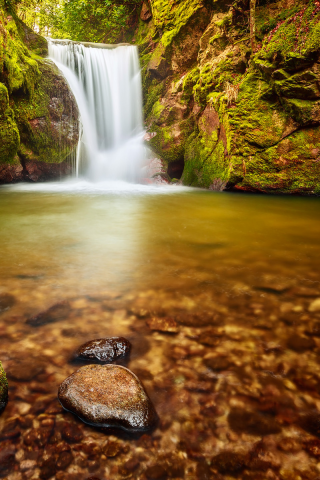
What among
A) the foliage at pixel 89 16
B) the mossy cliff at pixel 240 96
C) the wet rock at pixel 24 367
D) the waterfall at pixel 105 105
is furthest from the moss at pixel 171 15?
the wet rock at pixel 24 367

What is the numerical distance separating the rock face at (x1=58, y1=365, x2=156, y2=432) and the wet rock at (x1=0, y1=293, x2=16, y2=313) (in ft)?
3.78

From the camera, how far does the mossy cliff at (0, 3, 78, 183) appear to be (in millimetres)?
9977

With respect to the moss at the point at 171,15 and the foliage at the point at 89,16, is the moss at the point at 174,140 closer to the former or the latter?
the moss at the point at 171,15

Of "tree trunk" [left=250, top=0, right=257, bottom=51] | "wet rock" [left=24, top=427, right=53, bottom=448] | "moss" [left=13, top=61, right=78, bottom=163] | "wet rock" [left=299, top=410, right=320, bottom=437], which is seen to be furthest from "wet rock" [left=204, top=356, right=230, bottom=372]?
"moss" [left=13, top=61, right=78, bottom=163]

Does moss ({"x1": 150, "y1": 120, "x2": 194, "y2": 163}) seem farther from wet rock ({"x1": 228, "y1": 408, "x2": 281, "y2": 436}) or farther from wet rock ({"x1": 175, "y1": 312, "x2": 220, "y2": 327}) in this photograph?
wet rock ({"x1": 228, "y1": 408, "x2": 281, "y2": 436})

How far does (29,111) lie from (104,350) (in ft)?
39.4

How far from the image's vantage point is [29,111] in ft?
37.1

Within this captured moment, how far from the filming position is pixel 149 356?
1889 millimetres

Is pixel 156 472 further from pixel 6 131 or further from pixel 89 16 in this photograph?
pixel 89 16

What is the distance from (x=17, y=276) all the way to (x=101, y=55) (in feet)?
47.2

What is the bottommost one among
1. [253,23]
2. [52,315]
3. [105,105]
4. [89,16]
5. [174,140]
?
[52,315]

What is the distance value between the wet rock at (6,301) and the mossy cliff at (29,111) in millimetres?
8920

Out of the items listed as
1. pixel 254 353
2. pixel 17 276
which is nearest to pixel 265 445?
pixel 254 353

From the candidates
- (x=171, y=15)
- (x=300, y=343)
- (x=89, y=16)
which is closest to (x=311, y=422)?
(x=300, y=343)
